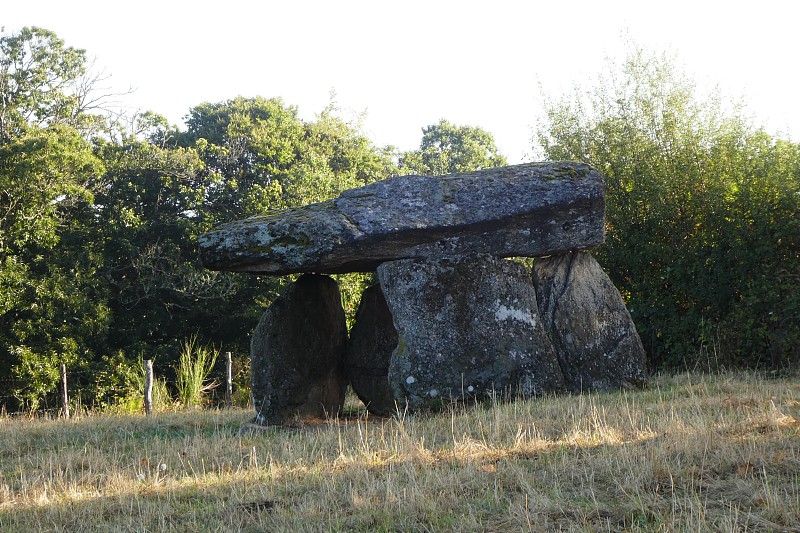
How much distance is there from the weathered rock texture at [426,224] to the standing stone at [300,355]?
1022 millimetres

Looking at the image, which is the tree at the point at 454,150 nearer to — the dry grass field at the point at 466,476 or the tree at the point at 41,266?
the tree at the point at 41,266

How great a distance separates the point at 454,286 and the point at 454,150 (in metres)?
33.7

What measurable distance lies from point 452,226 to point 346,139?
1908 centimetres

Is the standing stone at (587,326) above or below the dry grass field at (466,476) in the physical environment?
above

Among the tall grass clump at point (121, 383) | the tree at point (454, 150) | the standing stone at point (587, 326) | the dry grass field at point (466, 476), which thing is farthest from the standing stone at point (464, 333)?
the tree at point (454, 150)

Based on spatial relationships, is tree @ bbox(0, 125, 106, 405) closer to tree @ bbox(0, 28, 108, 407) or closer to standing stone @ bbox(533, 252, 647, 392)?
tree @ bbox(0, 28, 108, 407)

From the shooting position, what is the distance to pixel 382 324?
12484mm

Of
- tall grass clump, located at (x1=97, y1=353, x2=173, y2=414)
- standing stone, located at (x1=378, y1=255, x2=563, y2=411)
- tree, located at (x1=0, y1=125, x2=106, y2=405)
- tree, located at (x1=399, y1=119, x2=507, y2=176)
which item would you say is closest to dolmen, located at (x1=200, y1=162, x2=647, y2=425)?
standing stone, located at (x1=378, y1=255, x2=563, y2=411)

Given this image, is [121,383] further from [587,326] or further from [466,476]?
[466,476]

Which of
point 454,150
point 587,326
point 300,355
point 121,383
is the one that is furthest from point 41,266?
point 454,150

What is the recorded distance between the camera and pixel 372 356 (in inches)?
487

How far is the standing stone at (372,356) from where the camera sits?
12.2 meters

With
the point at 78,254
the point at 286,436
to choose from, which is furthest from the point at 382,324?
the point at 78,254

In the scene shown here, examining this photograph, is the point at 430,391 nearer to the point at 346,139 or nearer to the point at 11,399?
the point at 11,399
